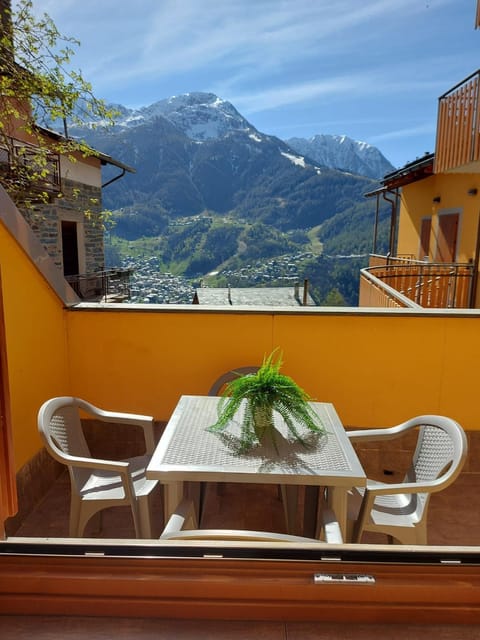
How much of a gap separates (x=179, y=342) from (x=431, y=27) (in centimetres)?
618

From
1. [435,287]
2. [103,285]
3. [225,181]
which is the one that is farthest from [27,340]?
[225,181]

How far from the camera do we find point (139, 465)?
8.39 feet

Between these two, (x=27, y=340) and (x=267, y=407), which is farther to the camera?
(x=27, y=340)

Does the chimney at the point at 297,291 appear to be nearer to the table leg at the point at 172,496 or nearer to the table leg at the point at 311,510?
the table leg at the point at 311,510

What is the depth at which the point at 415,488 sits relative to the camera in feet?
6.57

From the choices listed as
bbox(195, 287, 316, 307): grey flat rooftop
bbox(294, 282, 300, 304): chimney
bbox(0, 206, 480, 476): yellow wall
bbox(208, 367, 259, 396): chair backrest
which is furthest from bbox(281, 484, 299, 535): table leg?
bbox(294, 282, 300, 304): chimney

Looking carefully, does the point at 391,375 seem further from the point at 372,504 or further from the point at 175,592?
the point at 175,592

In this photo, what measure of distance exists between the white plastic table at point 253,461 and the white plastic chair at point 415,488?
23cm

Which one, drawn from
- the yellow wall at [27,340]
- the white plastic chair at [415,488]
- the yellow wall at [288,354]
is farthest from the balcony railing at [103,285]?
the white plastic chair at [415,488]

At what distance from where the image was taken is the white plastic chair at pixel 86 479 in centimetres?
213

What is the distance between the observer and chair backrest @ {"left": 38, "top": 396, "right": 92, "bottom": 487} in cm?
211

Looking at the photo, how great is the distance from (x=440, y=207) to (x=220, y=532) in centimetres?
1099

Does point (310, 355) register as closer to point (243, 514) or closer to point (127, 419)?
point (243, 514)

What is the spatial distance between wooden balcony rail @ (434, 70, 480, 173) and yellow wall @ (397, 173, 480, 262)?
0.99m
